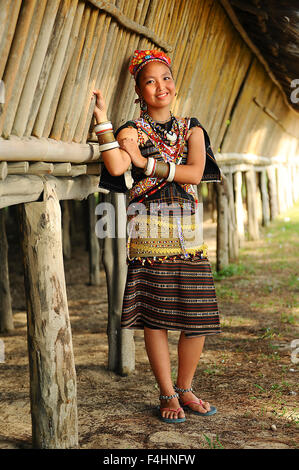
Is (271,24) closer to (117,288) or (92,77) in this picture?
(92,77)

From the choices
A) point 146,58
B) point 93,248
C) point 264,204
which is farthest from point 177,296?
point 264,204

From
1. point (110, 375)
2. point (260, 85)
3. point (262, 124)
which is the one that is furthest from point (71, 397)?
point (262, 124)

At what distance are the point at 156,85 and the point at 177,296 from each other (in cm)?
116

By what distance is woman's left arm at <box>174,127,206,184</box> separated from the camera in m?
3.20

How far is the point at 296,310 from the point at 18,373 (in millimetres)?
3002

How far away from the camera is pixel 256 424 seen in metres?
3.42

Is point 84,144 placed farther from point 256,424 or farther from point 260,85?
point 260,85

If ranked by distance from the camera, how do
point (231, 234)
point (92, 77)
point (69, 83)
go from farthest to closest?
1. point (231, 234)
2. point (92, 77)
3. point (69, 83)

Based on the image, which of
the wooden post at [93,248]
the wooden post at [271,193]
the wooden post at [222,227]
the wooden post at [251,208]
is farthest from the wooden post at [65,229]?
the wooden post at [271,193]

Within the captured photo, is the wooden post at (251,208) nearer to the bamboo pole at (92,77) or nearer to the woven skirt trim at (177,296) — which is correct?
the bamboo pole at (92,77)

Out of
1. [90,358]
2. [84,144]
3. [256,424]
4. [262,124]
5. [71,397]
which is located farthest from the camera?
[262,124]

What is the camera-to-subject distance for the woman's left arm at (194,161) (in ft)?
10.5

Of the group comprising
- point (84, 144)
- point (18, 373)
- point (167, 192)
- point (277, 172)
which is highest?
point (277, 172)

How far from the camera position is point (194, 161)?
128 inches
